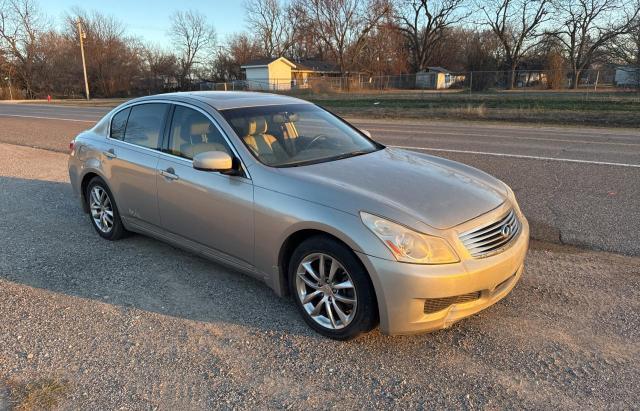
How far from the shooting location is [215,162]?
365 centimetres

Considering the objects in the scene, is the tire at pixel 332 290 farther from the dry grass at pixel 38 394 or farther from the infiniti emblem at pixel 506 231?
the dry grass at pixel 38 394

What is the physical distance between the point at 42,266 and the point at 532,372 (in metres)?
4.31

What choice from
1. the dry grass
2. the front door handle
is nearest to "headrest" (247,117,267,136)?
the front door handle

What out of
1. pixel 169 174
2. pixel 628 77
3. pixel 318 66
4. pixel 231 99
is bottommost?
pixel 169 174

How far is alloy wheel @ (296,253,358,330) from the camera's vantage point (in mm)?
3207

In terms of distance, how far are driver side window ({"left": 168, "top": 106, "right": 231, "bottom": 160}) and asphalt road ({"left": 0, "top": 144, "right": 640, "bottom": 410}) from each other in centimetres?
113

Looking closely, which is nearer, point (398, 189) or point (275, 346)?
point (275, 346)

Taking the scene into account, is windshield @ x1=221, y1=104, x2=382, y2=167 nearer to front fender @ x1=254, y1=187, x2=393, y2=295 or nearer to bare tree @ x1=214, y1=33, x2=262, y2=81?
front fender @ x1=254, y1=187, x2=393, y2=295

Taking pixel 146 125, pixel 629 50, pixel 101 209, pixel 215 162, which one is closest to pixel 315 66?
pixel 629 50

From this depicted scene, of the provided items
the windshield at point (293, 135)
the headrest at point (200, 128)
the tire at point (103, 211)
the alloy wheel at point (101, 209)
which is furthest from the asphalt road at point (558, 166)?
the alloy wheel at point (101, 209)

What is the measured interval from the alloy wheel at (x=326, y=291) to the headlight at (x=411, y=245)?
14.6 inches

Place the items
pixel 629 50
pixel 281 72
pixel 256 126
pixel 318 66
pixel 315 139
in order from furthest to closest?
1. pixel 318 66
2. pixel 281 72
3. pixel 629 50
4. pixel 315 139
5. pixel 256 126

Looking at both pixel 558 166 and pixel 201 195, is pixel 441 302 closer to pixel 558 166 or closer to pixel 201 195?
pixel 201 195

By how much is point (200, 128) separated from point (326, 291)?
1.86 metres
